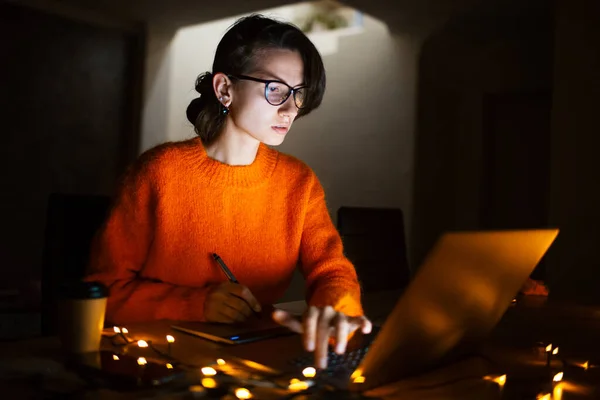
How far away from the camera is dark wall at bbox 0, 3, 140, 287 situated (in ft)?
11.5

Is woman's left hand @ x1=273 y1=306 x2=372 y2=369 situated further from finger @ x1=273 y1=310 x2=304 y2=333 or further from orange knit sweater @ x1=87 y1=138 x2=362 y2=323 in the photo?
orange knit sweater @ x1=87 y1=138 x2=362 y2=323

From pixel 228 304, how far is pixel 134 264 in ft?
0.89

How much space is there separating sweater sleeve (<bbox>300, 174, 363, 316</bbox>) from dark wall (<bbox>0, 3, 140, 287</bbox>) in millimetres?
2772

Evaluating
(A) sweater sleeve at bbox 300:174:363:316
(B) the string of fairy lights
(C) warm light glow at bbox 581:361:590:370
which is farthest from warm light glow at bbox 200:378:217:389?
(C) warm light glow at bbox 581:361:590:370

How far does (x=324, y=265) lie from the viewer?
1.27 metres

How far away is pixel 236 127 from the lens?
4.11 ft

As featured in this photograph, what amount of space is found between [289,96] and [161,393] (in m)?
0.70

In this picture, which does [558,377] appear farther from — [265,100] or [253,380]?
[265,100]

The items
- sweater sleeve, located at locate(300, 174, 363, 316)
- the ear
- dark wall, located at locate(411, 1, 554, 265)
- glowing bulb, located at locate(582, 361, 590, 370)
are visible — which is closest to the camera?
glowing bulb, located at locate(582, 361, 590, 370)

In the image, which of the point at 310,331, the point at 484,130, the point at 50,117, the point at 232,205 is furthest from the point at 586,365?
the point at 50,117

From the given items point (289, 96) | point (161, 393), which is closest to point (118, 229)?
point (289, 96)

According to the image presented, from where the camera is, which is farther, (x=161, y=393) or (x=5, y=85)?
(x=5, y=85)

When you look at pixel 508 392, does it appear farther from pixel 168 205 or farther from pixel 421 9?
pixel 421 9

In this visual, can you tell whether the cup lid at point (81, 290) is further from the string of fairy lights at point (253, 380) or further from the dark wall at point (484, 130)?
the dark wall at point (484, 130)
